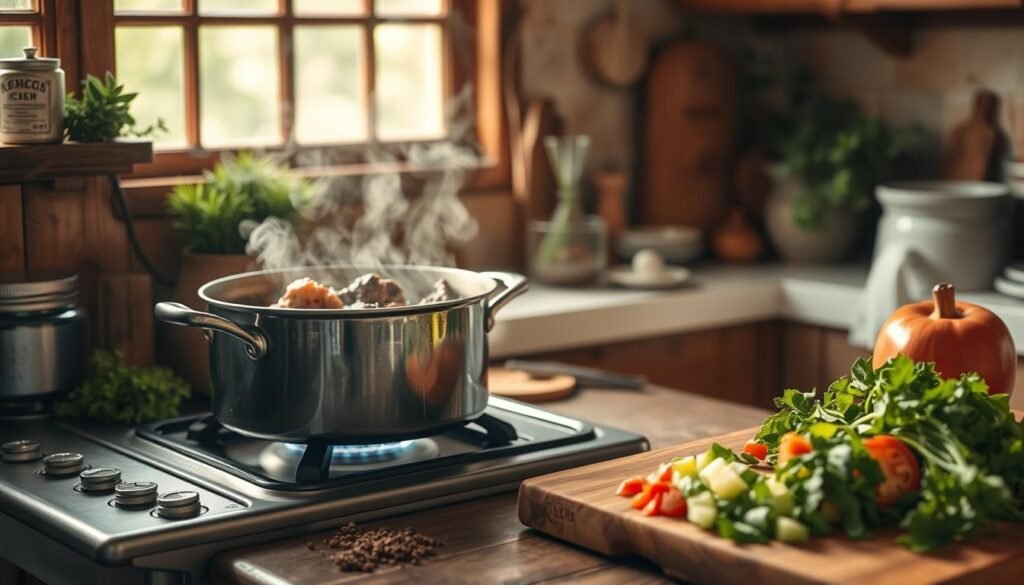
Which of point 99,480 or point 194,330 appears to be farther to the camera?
point 194,330

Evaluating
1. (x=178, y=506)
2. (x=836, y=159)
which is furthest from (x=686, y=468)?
(x=836, y=159)

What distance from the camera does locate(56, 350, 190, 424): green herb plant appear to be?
189 cm

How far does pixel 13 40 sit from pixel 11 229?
0.30 m

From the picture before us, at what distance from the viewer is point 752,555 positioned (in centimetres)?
120

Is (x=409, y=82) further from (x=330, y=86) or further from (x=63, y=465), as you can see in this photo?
(x=63, y=465)

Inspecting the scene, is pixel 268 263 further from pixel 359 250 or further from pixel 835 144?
pixel 835 144

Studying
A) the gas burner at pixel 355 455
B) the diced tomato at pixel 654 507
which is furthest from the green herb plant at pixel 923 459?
the gas burner at pixel 355 455

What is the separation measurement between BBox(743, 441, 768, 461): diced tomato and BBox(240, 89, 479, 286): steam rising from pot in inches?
40.7

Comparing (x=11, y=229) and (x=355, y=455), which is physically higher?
(x=11, y=229)

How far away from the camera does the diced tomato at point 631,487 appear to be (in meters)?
1.40

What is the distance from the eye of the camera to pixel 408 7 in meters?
2.94

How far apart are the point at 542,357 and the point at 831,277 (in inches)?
29.4

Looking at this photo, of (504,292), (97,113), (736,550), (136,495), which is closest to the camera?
(736,550)

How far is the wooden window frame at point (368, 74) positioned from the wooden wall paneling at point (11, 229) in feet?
0.74
